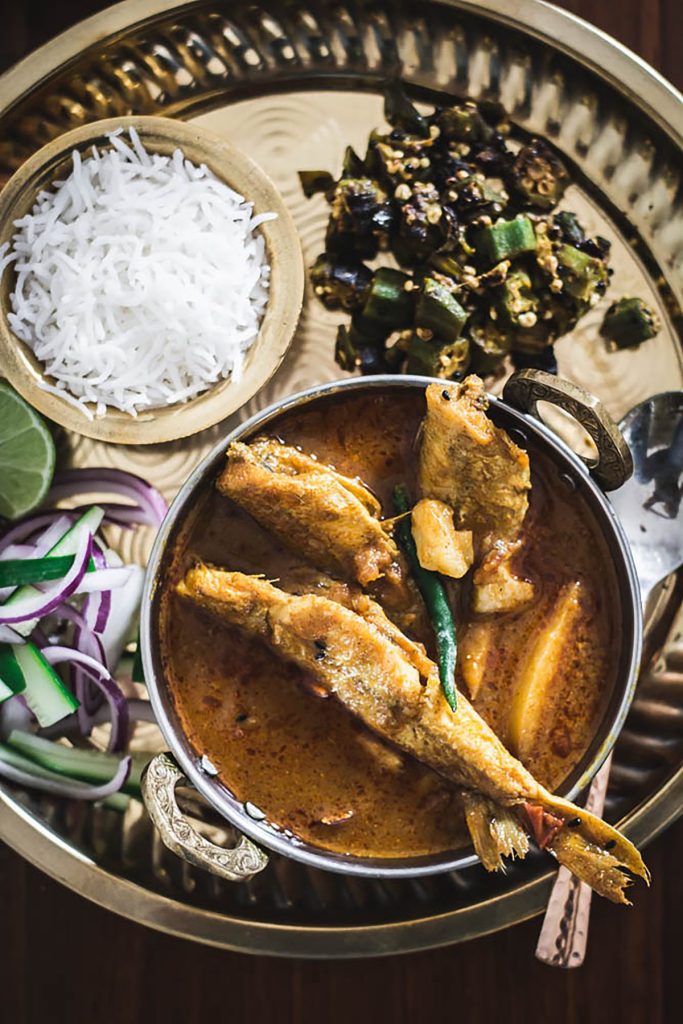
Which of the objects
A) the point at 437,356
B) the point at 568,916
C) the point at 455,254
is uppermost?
the point at 455,254

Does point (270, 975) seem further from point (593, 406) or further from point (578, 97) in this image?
point (578, 97)

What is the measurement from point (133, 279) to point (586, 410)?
0.89m

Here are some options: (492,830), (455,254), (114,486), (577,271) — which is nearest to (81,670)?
(114,486)

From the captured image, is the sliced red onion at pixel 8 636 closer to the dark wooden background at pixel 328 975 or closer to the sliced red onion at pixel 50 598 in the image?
the sliced red onion at pixel 50 598

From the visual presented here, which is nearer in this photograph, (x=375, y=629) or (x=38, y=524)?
(x=375, y=629)

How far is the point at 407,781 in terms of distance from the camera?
1854mm

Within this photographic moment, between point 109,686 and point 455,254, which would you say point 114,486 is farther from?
point 455,254

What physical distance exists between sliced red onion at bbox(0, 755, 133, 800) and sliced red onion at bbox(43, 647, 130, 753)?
0.05 m

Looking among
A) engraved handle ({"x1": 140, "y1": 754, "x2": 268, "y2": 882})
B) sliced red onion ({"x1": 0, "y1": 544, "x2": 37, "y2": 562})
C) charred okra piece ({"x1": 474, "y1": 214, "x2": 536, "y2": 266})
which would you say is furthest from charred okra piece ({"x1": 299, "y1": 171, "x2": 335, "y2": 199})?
engraved handle ({"x1": 140, "y1": 754, "x2": 268, "y2": 882})

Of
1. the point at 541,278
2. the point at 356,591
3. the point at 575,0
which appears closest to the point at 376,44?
the point at 575,0

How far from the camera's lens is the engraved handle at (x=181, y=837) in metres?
1.69

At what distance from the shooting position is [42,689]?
2109 mm

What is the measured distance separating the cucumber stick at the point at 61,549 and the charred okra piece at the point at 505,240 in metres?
0.96

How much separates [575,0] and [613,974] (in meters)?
2.10
